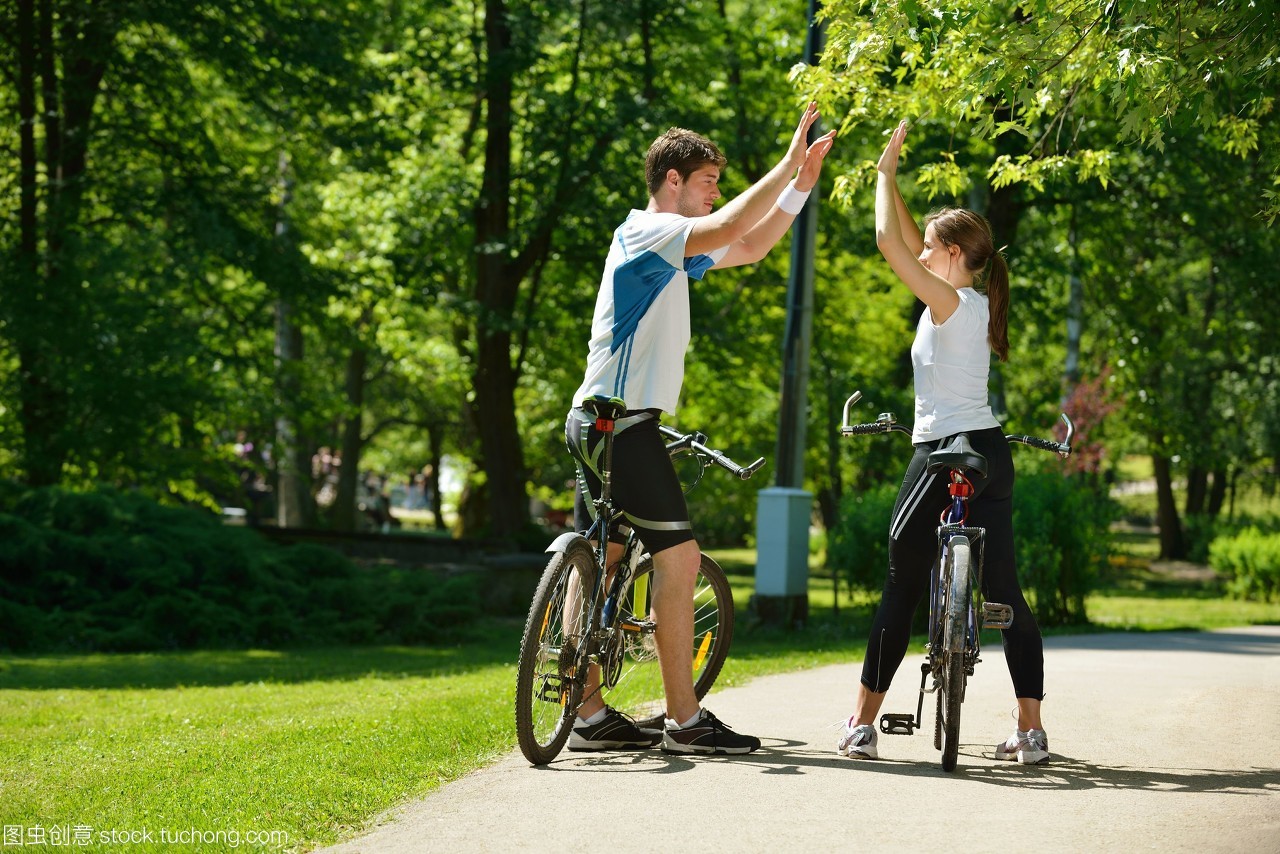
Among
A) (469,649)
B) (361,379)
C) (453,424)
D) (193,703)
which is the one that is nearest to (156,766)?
(193,703)

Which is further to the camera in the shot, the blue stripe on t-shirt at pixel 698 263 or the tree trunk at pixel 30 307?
the tree trunk at pixel 30 307

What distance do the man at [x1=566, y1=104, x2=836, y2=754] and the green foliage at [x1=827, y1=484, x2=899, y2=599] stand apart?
8.76 metres

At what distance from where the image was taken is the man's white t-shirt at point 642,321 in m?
5.42

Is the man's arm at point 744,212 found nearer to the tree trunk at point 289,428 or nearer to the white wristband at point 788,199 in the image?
the white wristband at point 788,199

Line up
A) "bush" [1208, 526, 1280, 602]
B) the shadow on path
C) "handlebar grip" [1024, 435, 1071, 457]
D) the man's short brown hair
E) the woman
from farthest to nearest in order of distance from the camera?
1. "bush" [1208, 526, 1280, 602]
2. the man's short brown hair
3. the woman
4. "handlebar grip" [1024, 435, 1071, 457]
5. the shadow on path

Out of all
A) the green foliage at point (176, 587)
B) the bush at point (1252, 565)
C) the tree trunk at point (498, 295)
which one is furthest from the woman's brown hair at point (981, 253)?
the bush at point (1252, 565)

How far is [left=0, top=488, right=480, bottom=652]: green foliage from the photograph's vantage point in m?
12.4

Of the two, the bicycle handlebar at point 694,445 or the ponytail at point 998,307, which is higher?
the ponytail at point 998,307

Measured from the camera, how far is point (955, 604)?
17.0ft

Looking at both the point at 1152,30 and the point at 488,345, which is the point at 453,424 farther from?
the point at 1152,30

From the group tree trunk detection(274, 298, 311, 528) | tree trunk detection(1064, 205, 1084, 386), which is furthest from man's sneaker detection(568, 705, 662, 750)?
tree trunk detection(1064, 205, 1084, 386)

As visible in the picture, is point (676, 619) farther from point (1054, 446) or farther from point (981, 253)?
point (981, 253)

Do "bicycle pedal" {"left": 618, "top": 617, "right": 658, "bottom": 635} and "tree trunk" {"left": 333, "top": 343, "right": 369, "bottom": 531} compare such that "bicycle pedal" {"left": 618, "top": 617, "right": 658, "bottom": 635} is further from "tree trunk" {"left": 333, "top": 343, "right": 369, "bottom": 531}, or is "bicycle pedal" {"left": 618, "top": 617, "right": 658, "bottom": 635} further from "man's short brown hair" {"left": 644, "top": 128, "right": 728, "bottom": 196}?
"tree trunk" {"left": 333, "top": 343, "right": 369, "bottom": 531}

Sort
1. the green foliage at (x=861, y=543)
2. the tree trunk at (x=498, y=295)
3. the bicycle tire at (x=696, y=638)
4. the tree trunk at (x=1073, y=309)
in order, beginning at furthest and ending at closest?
the tree trunk at (x=1073, y=309), the tree trunk at (x=498, y=295), the green foliage at (x=861, y=543), the bicycle tire at (x=696, y=638)
